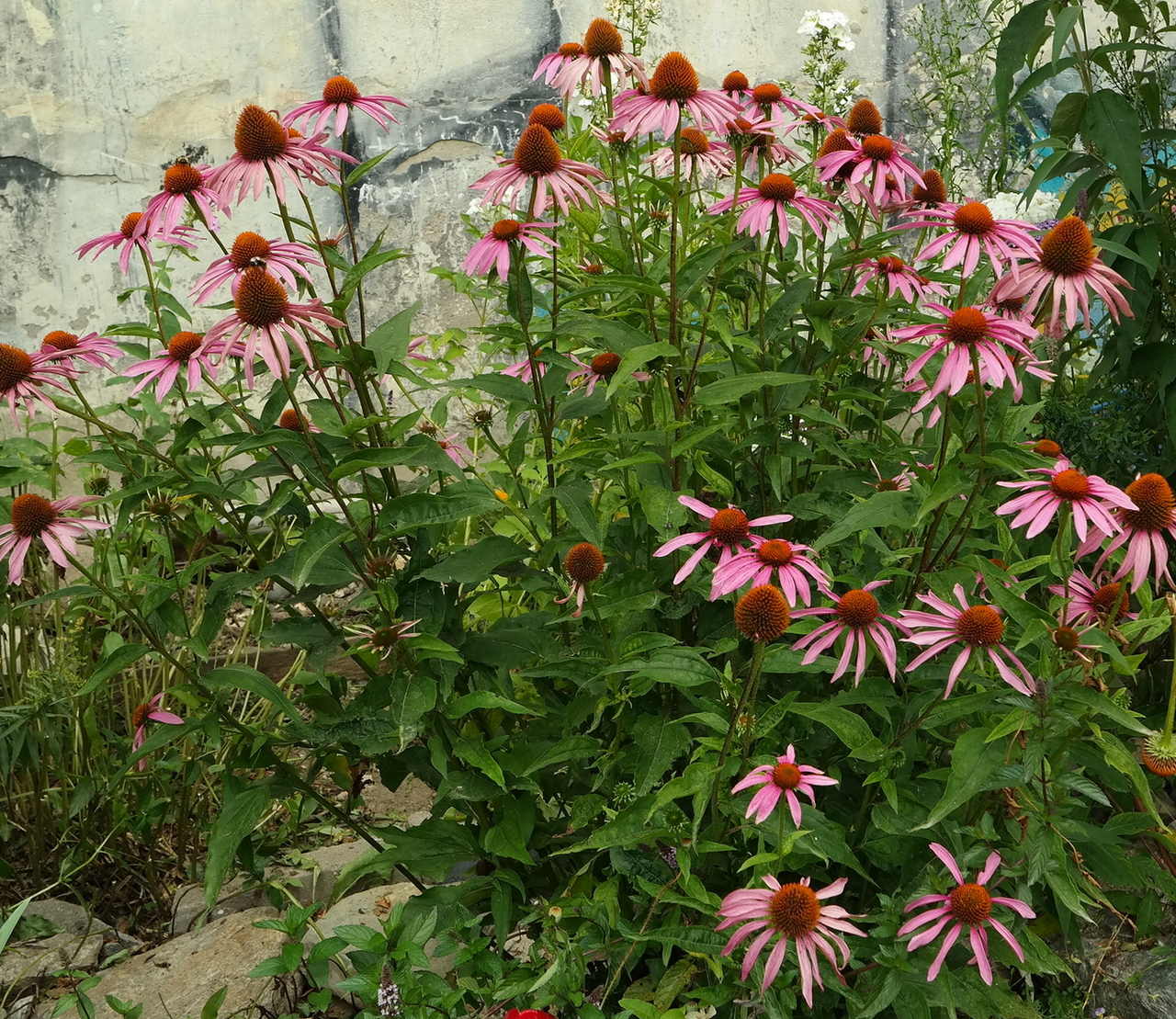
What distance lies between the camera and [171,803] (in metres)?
2.27

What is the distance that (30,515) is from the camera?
1625 mm

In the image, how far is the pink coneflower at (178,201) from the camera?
163 cm

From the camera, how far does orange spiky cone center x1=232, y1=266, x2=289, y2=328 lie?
141 cm

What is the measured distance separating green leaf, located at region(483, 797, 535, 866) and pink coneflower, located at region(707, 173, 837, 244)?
886mm

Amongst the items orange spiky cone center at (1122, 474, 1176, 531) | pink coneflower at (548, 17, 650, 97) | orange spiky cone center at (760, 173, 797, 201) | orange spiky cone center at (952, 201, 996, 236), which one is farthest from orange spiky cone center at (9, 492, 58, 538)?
orange spiky cone center at (1122, 474, 1176, 531)

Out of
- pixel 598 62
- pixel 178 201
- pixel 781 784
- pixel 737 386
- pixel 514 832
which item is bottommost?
pixel 514 832

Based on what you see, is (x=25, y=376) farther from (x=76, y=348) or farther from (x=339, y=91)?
(x=339, y=91)

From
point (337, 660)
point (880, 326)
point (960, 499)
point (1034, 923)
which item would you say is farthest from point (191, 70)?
point (1034, 923)

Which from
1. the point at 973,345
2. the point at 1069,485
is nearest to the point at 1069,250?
the point at 973,345

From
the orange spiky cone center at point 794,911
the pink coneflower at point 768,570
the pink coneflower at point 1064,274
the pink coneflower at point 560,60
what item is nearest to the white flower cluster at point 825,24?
the pink coneflower at point 560,60

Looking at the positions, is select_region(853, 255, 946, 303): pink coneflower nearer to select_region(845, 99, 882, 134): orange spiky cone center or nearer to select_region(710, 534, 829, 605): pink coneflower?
select_region(845, 99, 882, 134): orange spiky cone center

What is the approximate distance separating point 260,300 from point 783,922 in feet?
3.11

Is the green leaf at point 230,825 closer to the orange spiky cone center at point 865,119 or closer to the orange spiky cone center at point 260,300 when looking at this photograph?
the orange spiky cone center at point 260,300

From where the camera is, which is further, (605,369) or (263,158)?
(605,369)
